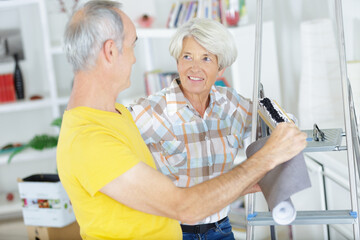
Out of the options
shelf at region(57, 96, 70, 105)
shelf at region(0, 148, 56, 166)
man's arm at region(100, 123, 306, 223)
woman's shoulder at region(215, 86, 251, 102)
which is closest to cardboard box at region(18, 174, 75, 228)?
shelf at region(0, 148, 56, 166)

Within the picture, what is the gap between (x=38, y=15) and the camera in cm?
519

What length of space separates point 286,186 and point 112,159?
49 cm

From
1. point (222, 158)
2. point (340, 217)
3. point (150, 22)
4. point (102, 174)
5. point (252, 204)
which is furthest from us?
point (150, 22)

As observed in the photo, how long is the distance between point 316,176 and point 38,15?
3.29m

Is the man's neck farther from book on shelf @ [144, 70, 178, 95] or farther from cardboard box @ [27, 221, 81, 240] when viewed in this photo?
book on shelf @ [144, 70, 178, 95]

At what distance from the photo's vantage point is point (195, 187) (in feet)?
4.99

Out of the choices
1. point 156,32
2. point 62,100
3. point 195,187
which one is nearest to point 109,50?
point 195,187

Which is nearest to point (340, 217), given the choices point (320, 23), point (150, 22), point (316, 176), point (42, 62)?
point (316, 176)

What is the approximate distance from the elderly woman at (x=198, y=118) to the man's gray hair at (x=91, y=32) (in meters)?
0.64

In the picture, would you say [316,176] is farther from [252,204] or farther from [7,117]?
[7,117]

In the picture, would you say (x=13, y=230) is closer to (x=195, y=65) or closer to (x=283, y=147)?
(x=195, y=65)

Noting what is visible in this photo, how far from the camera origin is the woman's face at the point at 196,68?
2336 mm

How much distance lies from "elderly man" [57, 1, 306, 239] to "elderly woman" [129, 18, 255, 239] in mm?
568

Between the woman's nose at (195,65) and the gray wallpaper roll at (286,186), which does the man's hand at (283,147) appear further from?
the woman's nose at (195,65)
